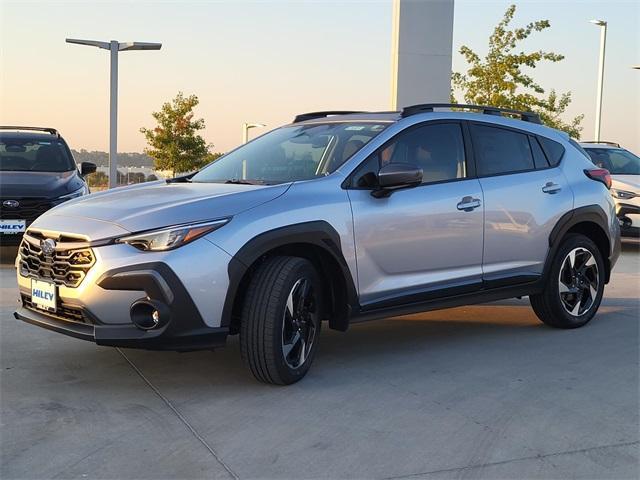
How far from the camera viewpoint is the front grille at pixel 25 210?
366 inches

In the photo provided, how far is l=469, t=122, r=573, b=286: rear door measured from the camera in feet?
18.9

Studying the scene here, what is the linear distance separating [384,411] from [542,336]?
2394 millimetres

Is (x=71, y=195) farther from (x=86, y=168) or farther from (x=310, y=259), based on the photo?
(x=310, y=259)

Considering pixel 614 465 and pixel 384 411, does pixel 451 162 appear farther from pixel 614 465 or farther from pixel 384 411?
pixel 614 465

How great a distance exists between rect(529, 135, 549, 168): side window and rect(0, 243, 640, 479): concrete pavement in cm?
134

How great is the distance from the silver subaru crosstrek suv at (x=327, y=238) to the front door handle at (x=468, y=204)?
11 millimetres

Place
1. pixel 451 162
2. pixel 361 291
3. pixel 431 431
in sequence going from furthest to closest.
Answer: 1. pixel 451 162
2. pixel 361 291
3. pixel 431 431

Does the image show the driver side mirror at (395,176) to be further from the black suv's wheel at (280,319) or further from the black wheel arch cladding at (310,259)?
the black suv's wheel at (280,319)

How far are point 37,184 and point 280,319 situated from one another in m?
6.25

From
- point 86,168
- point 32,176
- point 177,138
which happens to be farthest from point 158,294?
point 177,138

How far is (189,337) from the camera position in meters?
4.24

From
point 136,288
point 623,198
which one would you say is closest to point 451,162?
point 136,288

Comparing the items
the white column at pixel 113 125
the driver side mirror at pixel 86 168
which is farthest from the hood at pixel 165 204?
the white column at pixel 113 125

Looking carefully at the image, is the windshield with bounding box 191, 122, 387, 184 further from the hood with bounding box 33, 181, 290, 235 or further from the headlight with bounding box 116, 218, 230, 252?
the headlight with bounding box 116, 218, 230, 252
